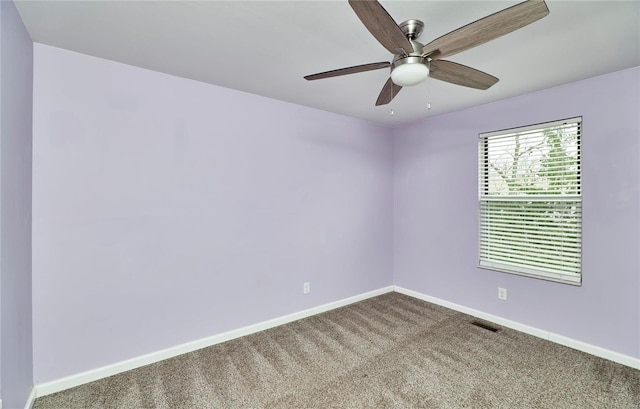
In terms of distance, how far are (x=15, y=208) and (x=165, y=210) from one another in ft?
→ 2.98

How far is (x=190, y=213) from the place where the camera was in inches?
102

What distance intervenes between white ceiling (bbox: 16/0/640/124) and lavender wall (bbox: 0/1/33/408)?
22cm

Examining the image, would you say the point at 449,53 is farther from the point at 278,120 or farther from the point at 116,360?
the point at 116,360

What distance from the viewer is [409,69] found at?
1.56m

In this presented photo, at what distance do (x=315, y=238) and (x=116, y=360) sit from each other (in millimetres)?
2060

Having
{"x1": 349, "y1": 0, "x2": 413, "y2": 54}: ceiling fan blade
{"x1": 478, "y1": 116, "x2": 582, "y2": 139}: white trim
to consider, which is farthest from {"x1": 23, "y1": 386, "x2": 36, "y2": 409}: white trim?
{"x1": 478, "y1": 116, "x2": 582, "y2": 139}: white trim

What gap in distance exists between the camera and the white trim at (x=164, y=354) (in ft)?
6.72

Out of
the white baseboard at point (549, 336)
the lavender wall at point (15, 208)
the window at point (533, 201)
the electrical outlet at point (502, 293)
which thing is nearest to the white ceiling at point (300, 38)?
the lavender wall at point (15, 208)

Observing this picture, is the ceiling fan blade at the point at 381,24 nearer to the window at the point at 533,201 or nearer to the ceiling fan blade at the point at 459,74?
the ceiling fan blade at the point at 459,74

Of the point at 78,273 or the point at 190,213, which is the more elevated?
the point at 190,213

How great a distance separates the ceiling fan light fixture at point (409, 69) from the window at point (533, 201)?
2.01 metres

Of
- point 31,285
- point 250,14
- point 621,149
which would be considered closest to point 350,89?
point 250,14

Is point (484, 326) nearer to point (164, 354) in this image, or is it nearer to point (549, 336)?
point (549, 336)

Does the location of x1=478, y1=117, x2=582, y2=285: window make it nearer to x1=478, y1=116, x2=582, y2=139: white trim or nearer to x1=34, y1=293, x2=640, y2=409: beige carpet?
x1=478, y1=116, x2=582, y2=139: white trim
